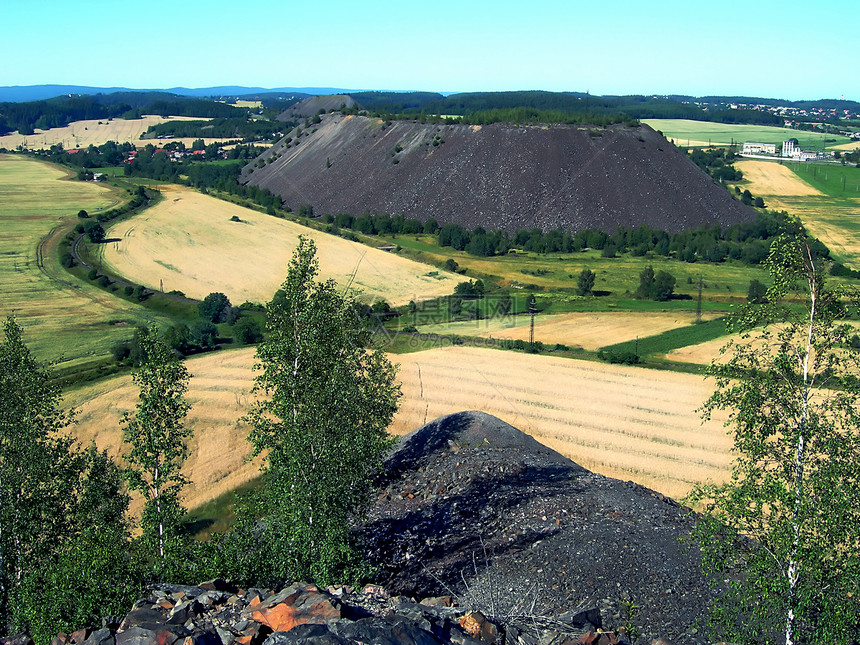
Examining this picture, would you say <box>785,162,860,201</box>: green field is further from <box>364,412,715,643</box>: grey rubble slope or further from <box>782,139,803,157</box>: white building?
<box>364,412,715,643</box>: grey rubble slope

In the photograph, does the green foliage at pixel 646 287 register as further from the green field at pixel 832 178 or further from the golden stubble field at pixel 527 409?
the green field at pixel 832 178

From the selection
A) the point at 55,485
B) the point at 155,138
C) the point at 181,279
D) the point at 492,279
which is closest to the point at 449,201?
the point at 492,279

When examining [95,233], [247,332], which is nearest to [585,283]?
[247,332]

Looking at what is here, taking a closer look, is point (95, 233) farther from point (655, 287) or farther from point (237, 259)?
point (655, 287)

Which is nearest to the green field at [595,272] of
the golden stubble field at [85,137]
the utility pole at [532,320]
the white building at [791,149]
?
the utility pole at [532,320]

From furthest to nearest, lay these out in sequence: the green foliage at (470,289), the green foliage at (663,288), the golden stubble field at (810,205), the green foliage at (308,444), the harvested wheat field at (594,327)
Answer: the golden stubble field at (810,205) < the green foliage at (663,288) < the green foliage at (470,289) < the harvested wheat field at (594,327) < the green foliage at (308,444)

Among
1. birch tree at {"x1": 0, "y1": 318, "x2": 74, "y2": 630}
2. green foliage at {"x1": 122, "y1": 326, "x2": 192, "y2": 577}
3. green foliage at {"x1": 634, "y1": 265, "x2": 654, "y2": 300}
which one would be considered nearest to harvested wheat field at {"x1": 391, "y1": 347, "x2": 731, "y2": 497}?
green foliage at {"x1": 634, "y1": 265, "x2": 654, "y2": 300}
